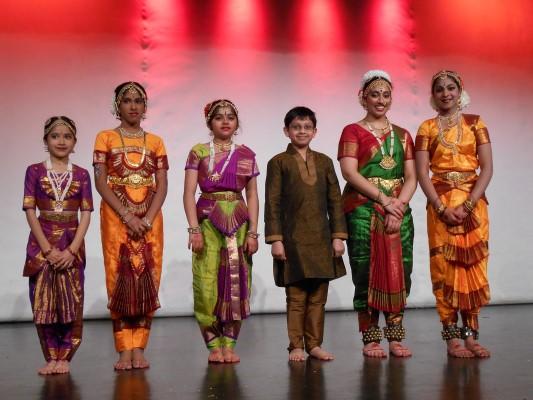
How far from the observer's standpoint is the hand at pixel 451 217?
392 cm

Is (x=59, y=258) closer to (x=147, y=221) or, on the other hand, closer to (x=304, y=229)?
(x=147, y=221)

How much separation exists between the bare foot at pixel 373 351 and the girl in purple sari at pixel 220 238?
0.63 metres

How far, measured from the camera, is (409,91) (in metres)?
6.39

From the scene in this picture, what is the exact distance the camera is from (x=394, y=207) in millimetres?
3877

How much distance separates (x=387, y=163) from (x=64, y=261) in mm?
1660

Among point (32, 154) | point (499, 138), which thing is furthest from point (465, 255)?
point (32, 154)

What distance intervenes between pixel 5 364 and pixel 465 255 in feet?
7.80

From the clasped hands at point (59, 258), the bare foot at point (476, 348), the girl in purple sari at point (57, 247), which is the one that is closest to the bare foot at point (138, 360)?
the girl in purple sari at point (57, 247)

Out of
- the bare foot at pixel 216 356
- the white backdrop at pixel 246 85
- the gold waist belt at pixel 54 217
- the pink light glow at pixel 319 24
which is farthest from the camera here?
the pink light glow at pixel 319 24

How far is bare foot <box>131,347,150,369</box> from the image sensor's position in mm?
3701

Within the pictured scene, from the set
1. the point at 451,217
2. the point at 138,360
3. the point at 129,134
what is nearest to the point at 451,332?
the point at 451,217

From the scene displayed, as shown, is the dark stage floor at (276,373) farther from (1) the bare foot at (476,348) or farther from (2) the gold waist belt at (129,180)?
(2) the gold waist belt at (129,180)

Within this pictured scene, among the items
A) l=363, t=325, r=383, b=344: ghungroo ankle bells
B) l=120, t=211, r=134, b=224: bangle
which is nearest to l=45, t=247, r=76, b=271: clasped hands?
l=120, t=211, r=134, b=224: bangle

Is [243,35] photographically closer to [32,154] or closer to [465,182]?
[32,154]
